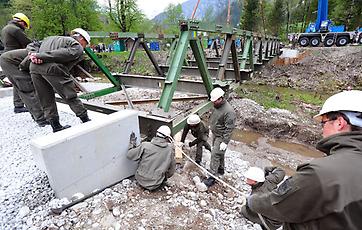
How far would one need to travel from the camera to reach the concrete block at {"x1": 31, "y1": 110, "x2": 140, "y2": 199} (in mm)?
2350

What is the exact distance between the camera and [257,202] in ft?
5.01

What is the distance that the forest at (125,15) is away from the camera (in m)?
19.5

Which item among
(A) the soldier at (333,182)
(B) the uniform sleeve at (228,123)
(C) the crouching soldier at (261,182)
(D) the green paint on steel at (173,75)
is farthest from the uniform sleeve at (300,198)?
(B) the uniform sleeve at (228,123)

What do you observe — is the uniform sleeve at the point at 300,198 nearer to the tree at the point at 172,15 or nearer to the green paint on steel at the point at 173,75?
the green paint on steel at the point at 173,75

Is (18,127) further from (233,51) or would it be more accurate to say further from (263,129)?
(263,129)

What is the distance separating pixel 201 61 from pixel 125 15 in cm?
2394

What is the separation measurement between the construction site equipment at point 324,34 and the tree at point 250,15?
37.0ft

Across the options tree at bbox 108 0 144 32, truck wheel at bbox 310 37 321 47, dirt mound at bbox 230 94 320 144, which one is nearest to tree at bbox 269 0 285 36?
truck wheel at bbox 310 37 321 47

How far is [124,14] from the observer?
2483 cm

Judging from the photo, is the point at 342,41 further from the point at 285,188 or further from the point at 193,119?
the point at 285,188

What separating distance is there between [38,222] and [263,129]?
6410mm

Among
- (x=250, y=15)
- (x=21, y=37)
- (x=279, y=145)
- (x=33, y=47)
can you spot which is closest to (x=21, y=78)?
(x=21, y=37)

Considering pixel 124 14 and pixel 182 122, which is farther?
pixel 124 14

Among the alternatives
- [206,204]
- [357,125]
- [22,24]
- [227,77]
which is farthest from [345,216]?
[227,77]
